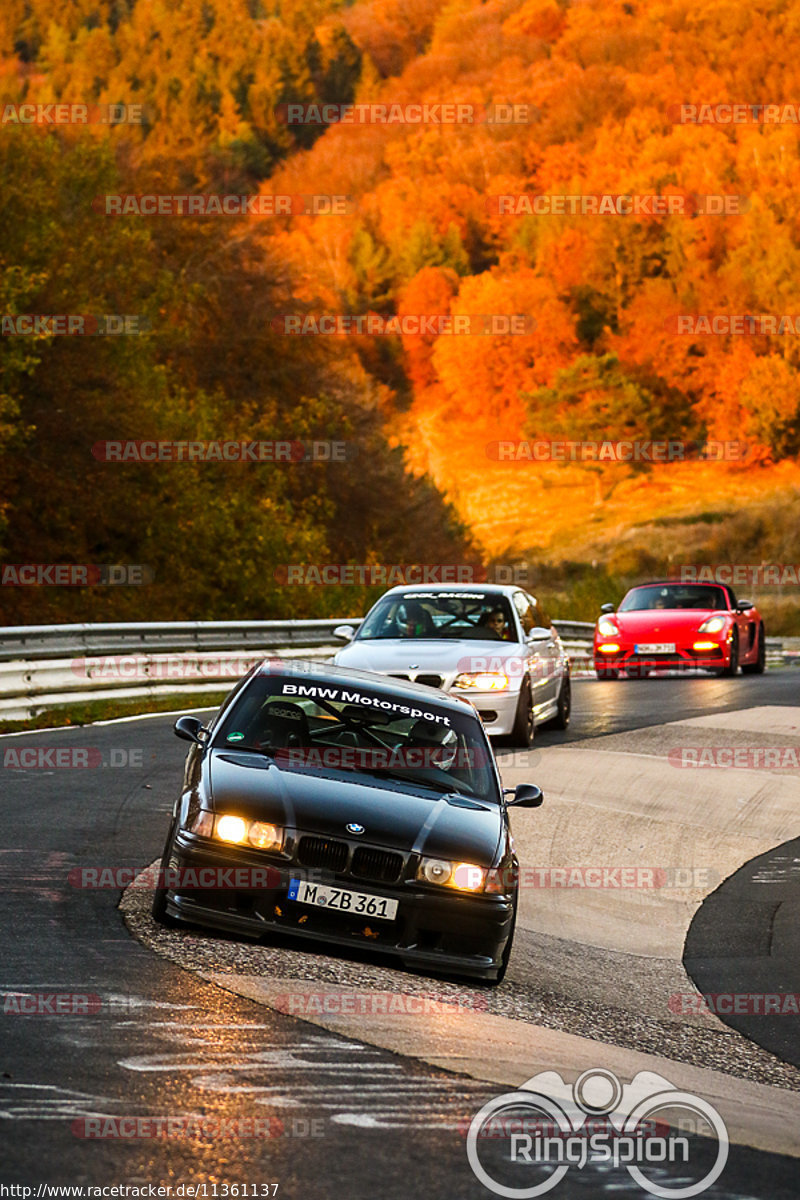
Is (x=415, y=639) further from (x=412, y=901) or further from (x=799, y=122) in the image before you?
(x=799, y=122)

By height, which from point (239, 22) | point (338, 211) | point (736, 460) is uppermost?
point (239, 22)

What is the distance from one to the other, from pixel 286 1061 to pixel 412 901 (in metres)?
1.81

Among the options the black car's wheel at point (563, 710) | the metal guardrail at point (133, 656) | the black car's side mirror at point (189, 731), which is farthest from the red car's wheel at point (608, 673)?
the black car's side mirror at point (189, 731)

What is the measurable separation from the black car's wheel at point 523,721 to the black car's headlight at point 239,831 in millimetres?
8052

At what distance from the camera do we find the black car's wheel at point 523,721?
15.1 m

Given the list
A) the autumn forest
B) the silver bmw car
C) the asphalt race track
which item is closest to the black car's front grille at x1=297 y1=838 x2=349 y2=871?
the asphalt race track

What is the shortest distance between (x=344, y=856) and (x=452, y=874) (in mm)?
474

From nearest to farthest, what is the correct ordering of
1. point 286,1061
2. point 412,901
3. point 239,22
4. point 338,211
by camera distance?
point 286,1061 < point 412,901 < point 338,211 < point 239,22

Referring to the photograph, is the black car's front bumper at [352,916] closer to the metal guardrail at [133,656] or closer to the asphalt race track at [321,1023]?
the asphalt race track at [321,1023]

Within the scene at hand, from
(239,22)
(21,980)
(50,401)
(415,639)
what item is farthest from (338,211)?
(21,980)

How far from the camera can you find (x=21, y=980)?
6.25m

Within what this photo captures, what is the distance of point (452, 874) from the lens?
23.5 ft

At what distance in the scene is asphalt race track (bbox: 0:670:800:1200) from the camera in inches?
173

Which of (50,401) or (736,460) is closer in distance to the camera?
(50,401)
